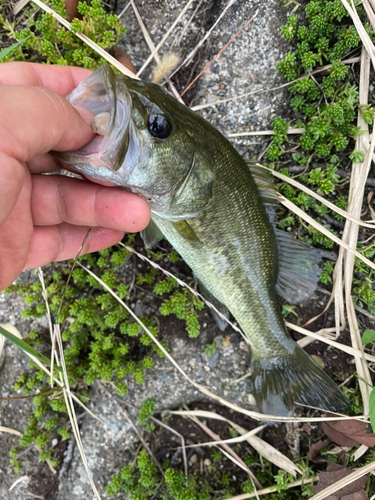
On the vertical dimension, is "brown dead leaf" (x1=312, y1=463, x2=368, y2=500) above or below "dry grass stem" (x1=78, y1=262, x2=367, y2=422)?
below

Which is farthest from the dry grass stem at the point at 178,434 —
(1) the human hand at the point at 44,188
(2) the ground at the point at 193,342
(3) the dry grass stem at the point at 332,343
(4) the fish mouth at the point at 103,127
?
(4) the fish mouth at the point at 103,127

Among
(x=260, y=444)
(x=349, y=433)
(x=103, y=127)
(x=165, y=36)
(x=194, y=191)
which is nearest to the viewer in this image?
(x=103, y=127)

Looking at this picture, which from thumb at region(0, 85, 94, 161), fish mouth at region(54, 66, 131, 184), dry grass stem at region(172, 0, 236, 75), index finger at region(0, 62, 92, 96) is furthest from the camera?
A: dry grass stem at region(172, 0, 236, 75)

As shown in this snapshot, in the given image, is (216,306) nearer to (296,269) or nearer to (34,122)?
(296,269)

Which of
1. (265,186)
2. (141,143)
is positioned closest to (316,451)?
(265,186)

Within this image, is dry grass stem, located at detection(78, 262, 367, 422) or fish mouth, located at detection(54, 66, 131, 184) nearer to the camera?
fish mouth, located at detection(54, 66, 131, 184)

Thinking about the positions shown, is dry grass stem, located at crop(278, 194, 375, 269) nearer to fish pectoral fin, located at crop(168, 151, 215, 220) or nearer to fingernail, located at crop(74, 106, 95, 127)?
fish pectoral fin, located at crop(168, 151, 215, 220)

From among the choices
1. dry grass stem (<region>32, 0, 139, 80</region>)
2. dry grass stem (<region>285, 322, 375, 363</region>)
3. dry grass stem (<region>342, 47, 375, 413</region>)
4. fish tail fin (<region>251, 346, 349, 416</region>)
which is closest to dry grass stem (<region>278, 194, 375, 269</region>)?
dry grass stem (<region>342, 47, 375, 413</region>)
